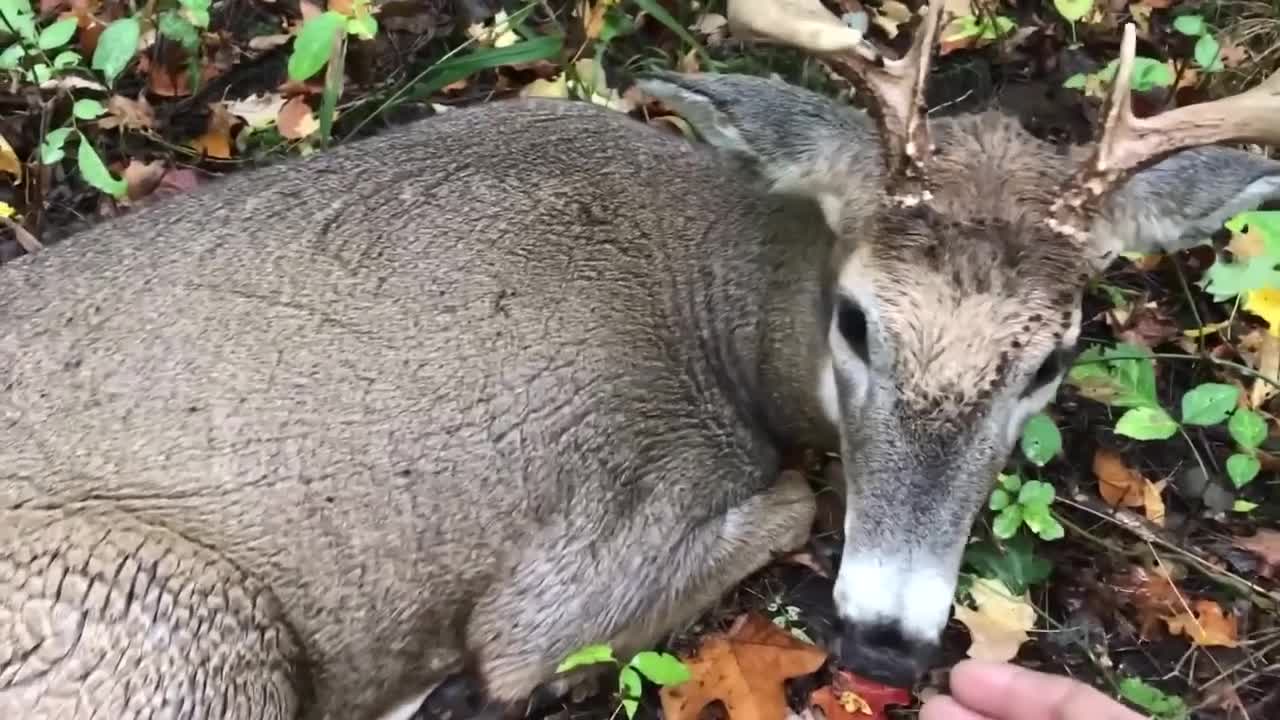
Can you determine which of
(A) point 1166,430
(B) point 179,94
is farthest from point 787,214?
(B) point 179,94

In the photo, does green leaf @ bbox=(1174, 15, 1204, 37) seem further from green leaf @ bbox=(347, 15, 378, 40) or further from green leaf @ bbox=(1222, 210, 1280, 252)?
green leaf @ bbox=(347, 15, 378, 40)

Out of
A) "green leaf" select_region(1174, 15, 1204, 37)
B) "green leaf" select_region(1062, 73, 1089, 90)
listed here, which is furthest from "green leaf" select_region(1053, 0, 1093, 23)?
"green leaf" select_region(1174, 15, 1204, 37)

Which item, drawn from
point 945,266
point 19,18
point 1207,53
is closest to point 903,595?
point 945,266

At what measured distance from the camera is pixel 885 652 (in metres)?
3.17

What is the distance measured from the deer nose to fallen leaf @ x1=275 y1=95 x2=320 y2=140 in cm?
294

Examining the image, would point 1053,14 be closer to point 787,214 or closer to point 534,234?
point 787,214

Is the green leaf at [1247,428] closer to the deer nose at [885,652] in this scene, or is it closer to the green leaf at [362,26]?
the deer nose at [885,652]

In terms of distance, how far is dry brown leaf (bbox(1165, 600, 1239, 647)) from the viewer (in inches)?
156

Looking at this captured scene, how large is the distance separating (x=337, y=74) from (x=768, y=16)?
195cm

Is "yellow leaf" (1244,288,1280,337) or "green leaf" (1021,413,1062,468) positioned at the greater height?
"yellow leaf" (1244,288,1280,337)

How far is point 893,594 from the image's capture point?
10.3 feet

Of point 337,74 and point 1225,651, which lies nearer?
point 1225,651

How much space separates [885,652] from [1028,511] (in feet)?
3.37

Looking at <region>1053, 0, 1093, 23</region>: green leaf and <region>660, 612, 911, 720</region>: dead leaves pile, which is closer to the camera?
<region>660, 612, 911, 720</region>: dead leaves pile
